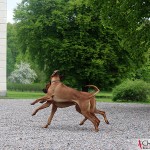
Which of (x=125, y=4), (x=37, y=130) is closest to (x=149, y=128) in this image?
(x=37, y=130)

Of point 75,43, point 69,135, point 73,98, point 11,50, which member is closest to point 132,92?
point 75,43

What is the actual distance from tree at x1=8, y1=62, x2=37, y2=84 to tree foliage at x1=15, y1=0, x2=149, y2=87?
1005 inches

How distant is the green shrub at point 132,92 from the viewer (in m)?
31.2

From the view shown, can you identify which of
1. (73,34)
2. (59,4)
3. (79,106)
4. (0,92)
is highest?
(59,4)

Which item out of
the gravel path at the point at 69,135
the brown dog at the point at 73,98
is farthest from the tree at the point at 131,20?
the brown dog at the point at 73,98

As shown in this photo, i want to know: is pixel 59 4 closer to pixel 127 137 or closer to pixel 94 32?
pixel 94 32

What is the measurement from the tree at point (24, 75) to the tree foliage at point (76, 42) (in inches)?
1005

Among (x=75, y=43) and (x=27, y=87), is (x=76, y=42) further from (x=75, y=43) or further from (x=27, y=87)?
(x=27, y=87)

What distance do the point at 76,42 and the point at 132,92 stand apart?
9352 mm

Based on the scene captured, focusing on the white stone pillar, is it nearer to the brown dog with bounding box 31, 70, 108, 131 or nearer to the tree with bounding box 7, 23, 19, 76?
the brown dog with bounding box 31, 70, 108, 131

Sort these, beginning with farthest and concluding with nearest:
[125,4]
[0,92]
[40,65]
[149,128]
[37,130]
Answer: [40,65] → [0,92] → [125,4] → [149,128] → [37,130]

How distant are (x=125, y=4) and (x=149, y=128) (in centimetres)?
932

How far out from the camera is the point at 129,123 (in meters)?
14.2

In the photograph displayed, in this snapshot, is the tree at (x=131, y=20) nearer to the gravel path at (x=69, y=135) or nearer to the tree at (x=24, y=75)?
the gravel path at (x=69, y=135)
